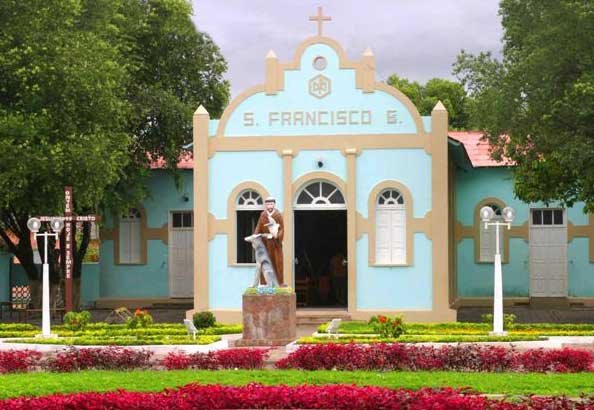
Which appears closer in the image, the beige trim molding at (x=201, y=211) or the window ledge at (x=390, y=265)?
the window ledge at (x=390, y=265)

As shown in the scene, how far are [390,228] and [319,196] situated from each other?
6.76ft

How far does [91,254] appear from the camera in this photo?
44062mm

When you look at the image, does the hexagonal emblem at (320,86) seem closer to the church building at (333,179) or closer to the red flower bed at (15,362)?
the church building at (333,179)

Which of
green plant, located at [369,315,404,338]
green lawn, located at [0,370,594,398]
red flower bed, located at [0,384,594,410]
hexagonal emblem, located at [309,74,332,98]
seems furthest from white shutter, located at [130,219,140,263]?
red flower bed, located at [0,384,594,410]

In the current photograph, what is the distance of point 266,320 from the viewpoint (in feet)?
75.2

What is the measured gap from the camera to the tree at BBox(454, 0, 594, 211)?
2570 cm

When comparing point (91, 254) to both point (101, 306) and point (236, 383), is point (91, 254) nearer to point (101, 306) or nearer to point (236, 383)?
point (101, 306)

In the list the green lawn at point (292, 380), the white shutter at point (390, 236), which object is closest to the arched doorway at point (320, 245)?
the white shutter at point (390, 236)

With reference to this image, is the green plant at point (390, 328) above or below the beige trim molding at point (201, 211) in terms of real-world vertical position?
below

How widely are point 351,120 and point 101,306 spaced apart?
12477 mm

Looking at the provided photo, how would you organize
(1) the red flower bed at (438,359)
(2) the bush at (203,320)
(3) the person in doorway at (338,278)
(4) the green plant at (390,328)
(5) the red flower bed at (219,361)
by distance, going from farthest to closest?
(3) the person in doorway at (338,278)
(2) the bush at (203,320)
(4) the green plant at (390,328)
(5) the red flower bed at (219,361)
(1) the red flower bed at (438,359)

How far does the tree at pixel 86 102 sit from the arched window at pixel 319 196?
531cm

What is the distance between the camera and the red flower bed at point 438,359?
57.1 feet

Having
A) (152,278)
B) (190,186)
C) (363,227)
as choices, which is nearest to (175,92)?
(190,186)
